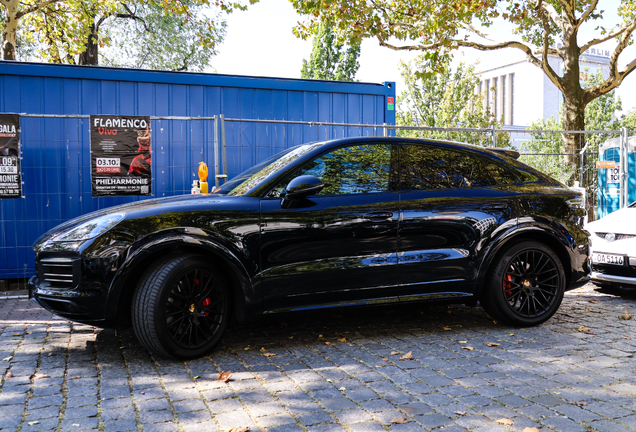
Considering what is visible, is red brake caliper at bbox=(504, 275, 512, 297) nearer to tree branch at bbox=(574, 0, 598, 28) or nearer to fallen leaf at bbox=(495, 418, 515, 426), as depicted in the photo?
fallen leaf at bbox=(495, 418, 515, 426)

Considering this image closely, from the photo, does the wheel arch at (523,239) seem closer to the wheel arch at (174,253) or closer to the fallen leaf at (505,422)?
the fallen leaf at (505,422)

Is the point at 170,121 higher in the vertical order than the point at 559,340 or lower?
higher

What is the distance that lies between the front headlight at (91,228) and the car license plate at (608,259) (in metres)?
5.51

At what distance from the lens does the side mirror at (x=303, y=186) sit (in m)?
4.09

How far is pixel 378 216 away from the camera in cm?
439

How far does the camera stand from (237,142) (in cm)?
819

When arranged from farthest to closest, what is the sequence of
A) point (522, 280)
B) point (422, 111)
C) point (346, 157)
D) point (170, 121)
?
point (422, 111), point (170, 121), point (522, 280), point (346, 157)

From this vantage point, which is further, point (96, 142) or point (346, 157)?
point (96, 142)

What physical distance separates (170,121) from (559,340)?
5.85 metres

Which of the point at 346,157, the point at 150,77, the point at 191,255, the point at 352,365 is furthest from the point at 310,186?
the point at 150,77

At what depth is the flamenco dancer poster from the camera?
23.8 feet

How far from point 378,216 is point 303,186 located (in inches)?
27.8

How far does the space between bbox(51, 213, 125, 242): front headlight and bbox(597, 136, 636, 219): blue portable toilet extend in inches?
358

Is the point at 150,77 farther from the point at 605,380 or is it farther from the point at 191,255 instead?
the point at 605,380
